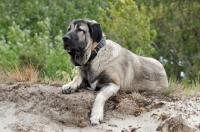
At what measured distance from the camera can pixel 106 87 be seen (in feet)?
30.9

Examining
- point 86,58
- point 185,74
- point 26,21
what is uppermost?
point 86,58

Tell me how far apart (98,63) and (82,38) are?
0.48 m

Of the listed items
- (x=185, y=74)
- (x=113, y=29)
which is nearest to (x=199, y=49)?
(x=185, y=74)

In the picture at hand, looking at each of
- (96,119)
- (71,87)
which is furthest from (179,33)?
(96,119)

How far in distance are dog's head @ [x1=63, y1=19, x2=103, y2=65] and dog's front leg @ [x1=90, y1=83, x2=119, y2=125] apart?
1.90ft

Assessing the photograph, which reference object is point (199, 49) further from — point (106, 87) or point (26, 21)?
point (106, 87)

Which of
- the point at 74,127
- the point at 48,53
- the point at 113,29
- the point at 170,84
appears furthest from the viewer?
the point at 113,29

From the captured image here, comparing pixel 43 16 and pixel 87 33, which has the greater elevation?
pixel 87 33

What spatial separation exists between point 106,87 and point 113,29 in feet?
54.5

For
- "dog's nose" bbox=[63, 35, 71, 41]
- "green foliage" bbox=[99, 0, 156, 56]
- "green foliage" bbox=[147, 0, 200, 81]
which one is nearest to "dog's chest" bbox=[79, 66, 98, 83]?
"dog's nose" bbox=[63, 35, 71, 41]

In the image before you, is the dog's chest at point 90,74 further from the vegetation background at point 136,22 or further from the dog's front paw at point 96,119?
the vegetation background at point 136,22

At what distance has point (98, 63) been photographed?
31.8 feet

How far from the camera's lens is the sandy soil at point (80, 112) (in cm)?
872

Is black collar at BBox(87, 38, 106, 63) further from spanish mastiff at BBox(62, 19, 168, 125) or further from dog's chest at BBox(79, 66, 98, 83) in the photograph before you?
dog's chest at BBox(79, 66, 98, 83)
